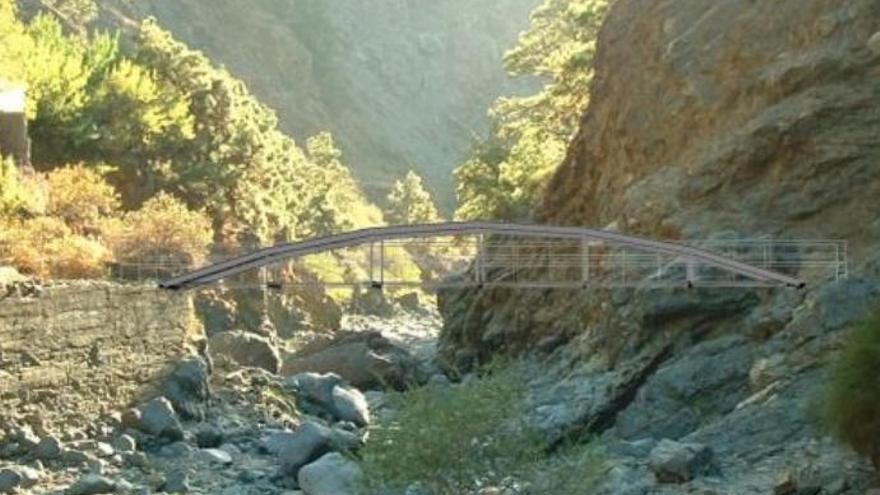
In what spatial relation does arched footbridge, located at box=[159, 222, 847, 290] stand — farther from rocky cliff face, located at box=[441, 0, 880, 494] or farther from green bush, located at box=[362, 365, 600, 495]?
green bush, located at box=[362, 365, 600, 495]

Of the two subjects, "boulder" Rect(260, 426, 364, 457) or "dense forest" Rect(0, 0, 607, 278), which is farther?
"dense forest" Rect(0, 0, 607, 278)

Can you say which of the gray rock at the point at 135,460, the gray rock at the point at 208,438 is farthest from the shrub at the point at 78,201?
the gray rock at the point at 135,460

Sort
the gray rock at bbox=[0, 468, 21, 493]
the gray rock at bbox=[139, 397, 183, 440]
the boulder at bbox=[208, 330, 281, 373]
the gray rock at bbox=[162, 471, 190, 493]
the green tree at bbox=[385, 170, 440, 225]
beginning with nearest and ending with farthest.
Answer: the gray rock at bbox=[0, 468, 21, 493]
the gray rock at bbox=[162, 471, 190, 493]
the gray rock at bbox=[139, 397, 183, 440]
the boulder at bbox=[208, 330, 281, 373]
the green tree at bbox=[385, 170, 440, 225]

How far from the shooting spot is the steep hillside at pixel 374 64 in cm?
13675

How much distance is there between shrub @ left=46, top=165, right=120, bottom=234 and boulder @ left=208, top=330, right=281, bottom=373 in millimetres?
4758

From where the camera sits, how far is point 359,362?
42.3 metres

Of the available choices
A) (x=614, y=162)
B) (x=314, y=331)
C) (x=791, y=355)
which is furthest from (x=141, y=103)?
(x=791, y=355)

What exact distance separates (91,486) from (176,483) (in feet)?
5.87

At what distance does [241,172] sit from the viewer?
2239 inches

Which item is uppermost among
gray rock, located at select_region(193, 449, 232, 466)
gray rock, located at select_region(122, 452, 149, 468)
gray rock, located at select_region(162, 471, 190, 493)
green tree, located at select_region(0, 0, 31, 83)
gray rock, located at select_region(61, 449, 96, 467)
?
green tree, located at select_region(0, 0, 31, 83)

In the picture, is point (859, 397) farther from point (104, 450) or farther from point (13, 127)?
point (13, 127)

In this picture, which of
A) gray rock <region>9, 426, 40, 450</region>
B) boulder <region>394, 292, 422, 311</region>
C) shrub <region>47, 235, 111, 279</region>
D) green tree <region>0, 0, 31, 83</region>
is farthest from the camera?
boulder <region>394, 292, 422, 311</region>

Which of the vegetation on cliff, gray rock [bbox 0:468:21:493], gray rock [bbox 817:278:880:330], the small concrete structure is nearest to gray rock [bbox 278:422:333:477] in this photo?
gray rock [bbox 0:468:21:493]

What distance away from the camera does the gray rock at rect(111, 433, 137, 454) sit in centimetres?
2739
